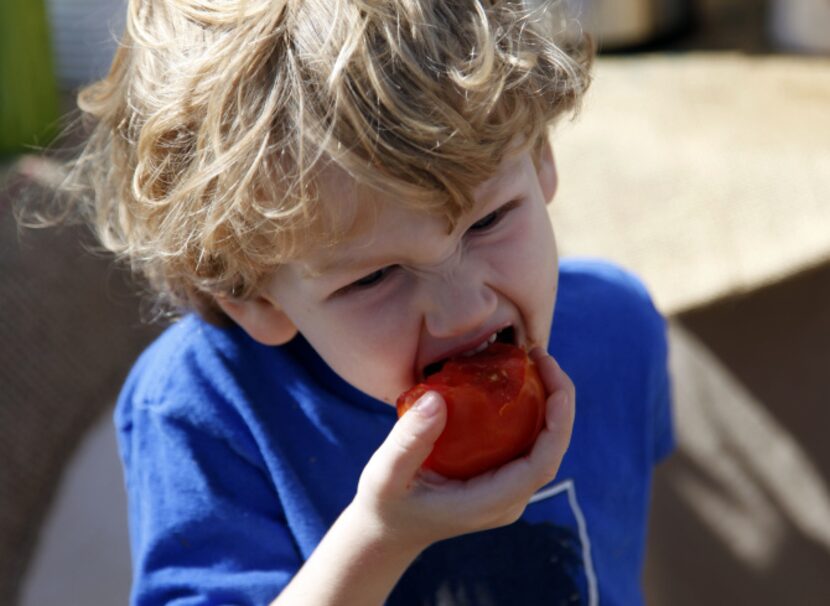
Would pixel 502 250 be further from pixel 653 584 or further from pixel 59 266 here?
pixel 653 584

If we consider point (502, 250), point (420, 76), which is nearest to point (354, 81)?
point (420, 76)

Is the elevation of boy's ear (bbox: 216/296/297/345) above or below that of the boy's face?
below

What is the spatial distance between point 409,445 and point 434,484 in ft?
0.21

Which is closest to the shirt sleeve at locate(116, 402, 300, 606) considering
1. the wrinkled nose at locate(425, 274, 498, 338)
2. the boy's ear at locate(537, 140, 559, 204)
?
the wrinkled nose at locate(425, 274, 498, 338)

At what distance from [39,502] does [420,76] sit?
0.94 meters

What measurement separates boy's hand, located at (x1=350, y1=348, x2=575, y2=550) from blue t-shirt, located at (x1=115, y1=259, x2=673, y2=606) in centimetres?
14

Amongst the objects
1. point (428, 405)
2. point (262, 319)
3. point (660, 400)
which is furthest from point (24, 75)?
point (428, 405)

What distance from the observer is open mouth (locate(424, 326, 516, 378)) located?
87 cm

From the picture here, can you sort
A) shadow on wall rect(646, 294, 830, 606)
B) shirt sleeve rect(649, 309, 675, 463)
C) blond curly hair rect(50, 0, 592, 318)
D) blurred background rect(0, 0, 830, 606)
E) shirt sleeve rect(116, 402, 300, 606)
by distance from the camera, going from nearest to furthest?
1. blond curly hair rect(50, 0, 592, 318)
2. shirt sleeve rect(116, 402, 300, 606)
3. shirt sleeve rect(649, 309, 675, 463)
4. blurred background rect(0, 0, 830, 606)
5. shadow on wall rect(646, 294, 830, 606)

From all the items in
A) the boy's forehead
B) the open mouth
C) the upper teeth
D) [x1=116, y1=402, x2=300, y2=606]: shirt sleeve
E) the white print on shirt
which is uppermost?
the boy's forehead

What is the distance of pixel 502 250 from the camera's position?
857mm

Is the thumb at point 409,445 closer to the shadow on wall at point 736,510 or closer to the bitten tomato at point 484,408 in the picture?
the bitten tomato at point 484,408

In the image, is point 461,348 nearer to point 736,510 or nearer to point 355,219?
point 355,219

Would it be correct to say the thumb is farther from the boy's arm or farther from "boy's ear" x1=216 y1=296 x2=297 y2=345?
"boy's ear" x1=216 y1=296 x2=297 y2=345
